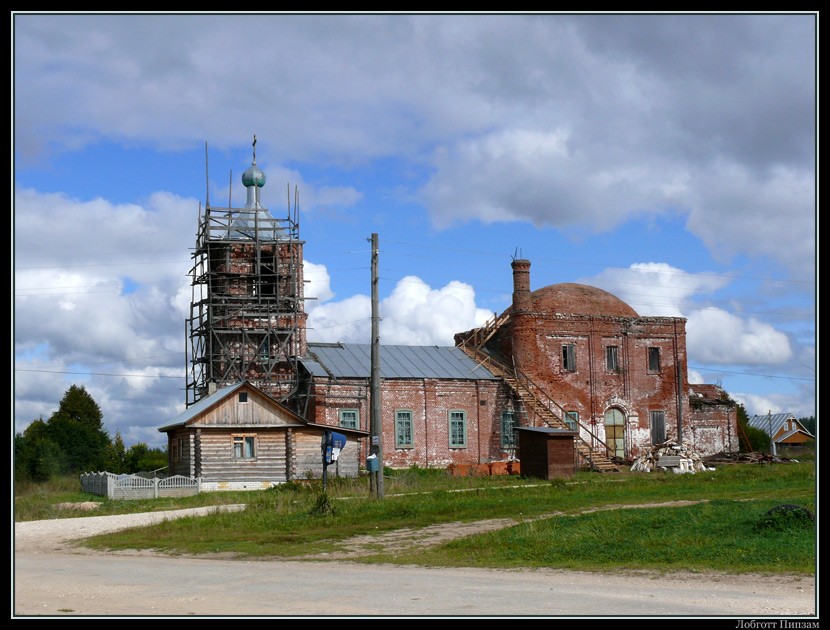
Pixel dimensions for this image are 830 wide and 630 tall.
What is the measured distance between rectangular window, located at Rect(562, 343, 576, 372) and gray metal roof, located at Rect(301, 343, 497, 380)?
4009 millimetres

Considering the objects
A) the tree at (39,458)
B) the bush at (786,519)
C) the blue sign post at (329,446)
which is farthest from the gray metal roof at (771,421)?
the bush at (786,519)

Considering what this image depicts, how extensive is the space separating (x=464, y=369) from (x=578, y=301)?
7.96m

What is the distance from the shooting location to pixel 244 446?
38000 mm

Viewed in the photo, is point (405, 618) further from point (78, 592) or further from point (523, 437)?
point (523, 437)

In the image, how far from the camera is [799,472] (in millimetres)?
35375

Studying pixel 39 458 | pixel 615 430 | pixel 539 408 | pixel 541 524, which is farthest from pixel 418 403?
pixel 39 458

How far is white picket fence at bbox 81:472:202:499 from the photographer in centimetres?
3416

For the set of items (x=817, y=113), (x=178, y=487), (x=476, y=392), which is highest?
(x=817, y=113)

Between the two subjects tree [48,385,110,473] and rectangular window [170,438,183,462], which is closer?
rectangular window [170,438,183,462]

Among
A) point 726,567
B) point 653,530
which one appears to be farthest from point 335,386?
point 726,567

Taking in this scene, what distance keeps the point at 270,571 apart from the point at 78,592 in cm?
315

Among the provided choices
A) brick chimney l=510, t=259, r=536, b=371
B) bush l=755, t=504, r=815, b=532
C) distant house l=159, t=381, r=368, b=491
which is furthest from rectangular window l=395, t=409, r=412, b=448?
bush l=755, t=504, r=815, b=532

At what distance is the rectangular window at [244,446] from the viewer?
124 feet

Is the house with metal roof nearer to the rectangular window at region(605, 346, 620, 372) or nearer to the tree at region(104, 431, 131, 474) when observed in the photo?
the rectangular window at region(605, 346, 620, 372)
